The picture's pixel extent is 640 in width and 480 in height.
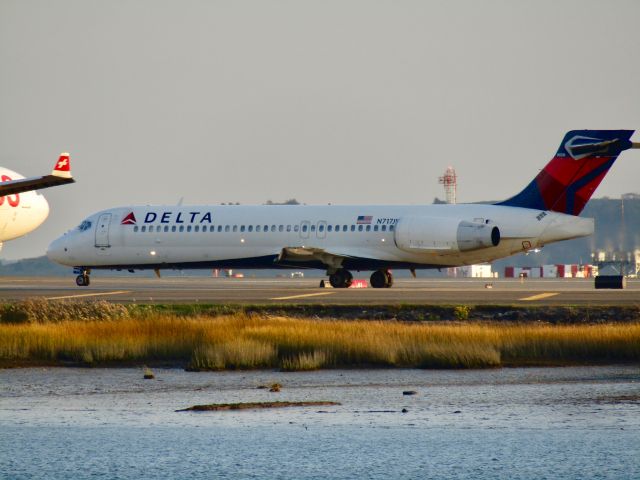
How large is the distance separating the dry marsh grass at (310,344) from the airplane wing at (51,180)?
588 inches

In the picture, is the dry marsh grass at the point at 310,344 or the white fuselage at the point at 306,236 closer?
the dry marsh grass at the point at 310,344

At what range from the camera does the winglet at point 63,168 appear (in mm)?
43416

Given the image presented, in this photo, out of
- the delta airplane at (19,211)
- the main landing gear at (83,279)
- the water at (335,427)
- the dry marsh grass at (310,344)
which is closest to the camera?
the water at (335,427)

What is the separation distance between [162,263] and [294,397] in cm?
3521

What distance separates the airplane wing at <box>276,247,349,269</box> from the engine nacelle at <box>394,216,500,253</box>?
291 cm

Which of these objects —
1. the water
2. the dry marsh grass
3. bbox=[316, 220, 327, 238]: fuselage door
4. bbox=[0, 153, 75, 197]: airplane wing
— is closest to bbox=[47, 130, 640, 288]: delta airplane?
bbox=[316, 220, 327, 238]: fuselage door

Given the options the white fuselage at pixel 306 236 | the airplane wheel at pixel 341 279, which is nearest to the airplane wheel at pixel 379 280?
the airplane wheel at pixel 341 279

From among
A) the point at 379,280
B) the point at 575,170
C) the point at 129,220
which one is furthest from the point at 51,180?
the point at 575,170

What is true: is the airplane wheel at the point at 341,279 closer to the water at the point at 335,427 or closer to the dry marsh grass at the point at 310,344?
the dry marsh grass at the point at 310,344

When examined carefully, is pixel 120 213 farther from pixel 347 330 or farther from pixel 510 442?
pixel 510 442

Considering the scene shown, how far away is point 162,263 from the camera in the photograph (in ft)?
179

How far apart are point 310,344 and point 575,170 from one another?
80.5 ft

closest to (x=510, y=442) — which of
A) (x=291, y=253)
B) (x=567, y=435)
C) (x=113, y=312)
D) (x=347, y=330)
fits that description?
(x=567, y=435)

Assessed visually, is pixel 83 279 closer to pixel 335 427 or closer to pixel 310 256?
pixel 310 256
